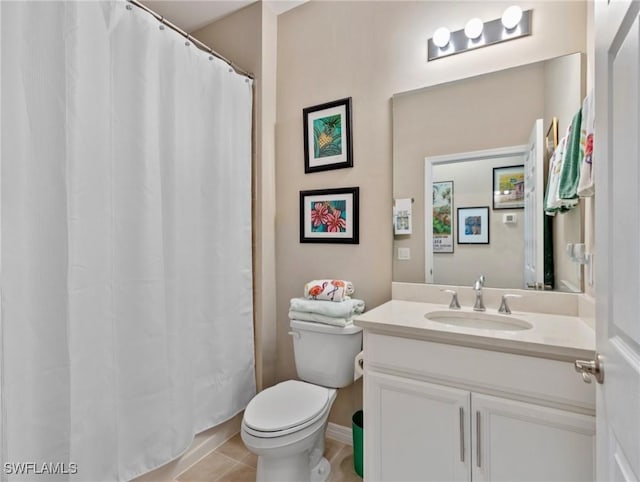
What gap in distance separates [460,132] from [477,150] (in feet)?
A: 0.41

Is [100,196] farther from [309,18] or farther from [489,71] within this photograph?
[489,71]

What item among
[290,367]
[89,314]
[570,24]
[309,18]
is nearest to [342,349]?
[290,367]

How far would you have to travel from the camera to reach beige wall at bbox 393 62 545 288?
1520 millimetres

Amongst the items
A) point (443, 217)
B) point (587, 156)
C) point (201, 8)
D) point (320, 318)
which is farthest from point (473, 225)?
point (201, 8)

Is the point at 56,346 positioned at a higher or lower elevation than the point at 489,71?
lower

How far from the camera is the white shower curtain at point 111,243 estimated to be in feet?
3.59

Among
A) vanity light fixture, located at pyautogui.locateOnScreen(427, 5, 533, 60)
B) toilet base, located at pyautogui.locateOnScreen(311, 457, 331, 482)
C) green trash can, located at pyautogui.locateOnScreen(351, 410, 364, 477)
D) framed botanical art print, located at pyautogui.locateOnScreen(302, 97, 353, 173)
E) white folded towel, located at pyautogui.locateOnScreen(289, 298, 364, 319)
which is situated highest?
vanity light fixture, located at pyautogui.locateOnScreen(427, 5, 533, 60)

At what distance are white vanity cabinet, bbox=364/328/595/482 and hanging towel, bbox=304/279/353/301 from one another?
46cm

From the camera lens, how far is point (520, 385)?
1.09m

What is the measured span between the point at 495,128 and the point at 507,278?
2.28 feet

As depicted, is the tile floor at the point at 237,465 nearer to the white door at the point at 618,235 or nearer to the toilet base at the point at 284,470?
the toilet base at the point at 284,470

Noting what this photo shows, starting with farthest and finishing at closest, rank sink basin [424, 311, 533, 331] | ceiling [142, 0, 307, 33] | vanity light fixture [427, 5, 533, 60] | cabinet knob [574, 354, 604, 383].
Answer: ceiling [142, 0, 307, 33], vanity light fixture [427, 5, 533, 60], sink basin [424, 311, 533, 331], cabinet knob [574, 354, 604, 383]

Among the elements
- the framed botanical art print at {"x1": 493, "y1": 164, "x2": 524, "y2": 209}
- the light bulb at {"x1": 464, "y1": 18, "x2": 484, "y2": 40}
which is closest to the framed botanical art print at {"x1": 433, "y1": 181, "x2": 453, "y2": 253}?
the framed botanical art print at {"x1": 493, "y1": 164, "x2": 524, "y2": 209}

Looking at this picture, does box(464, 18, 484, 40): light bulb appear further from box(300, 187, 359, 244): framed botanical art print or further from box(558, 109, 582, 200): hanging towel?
box(300, 187, 359, 244): framed botanical art print
